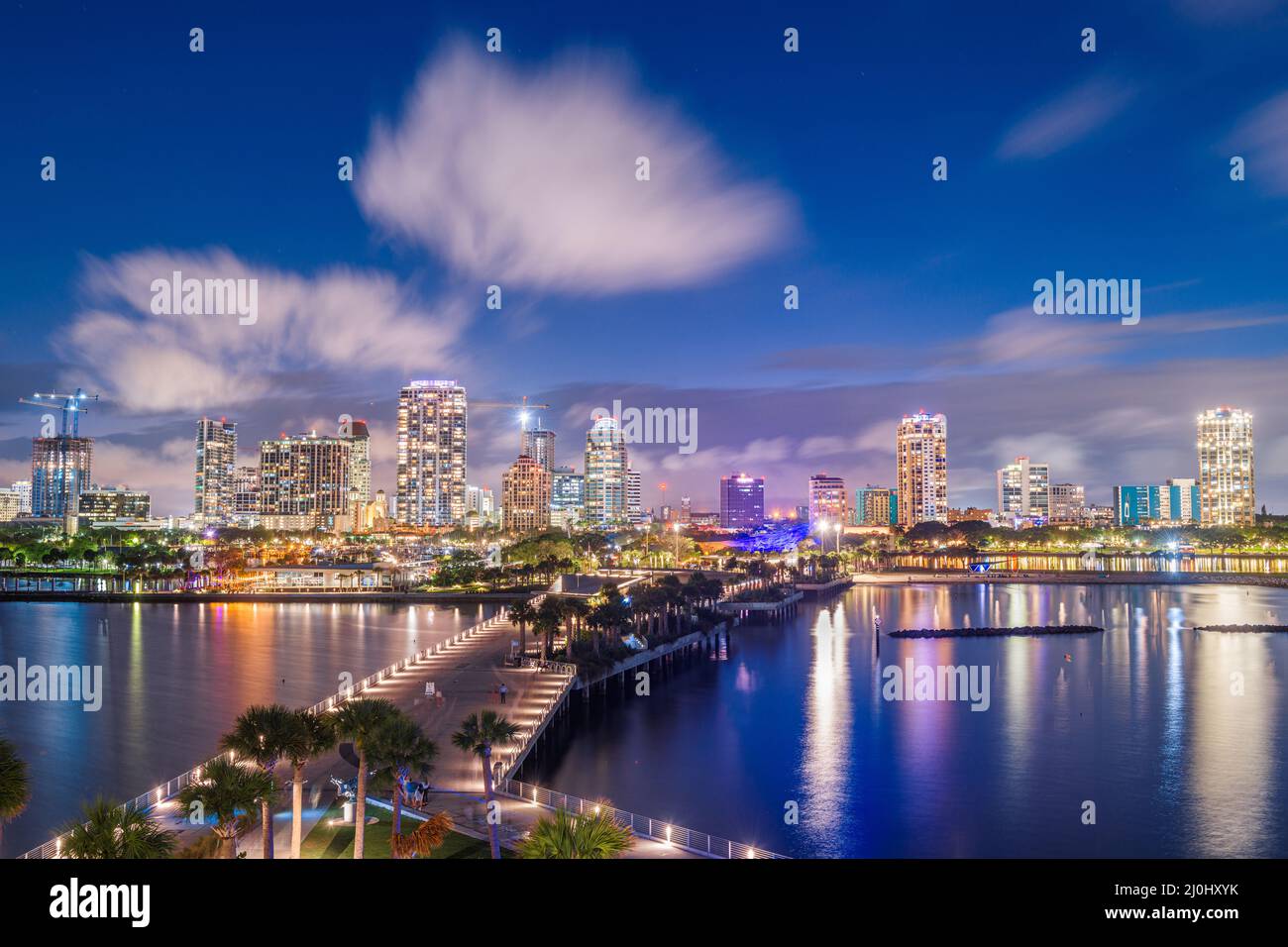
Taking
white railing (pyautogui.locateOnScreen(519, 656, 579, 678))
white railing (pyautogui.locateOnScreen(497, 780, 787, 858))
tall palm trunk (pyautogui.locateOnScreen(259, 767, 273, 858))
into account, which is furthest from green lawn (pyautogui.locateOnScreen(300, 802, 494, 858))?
white railing (pyautogui.locateOnScreen(519, 656, 579, 678))

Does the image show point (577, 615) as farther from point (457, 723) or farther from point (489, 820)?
point (489, 820)

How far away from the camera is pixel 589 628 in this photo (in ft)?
129

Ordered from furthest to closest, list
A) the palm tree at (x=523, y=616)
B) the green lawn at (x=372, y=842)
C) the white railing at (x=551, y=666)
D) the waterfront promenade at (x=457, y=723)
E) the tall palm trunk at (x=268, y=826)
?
the palm tree at (x=523, y=616) → the white railing at (x=551, y=666) → the waterfront promenade at (x=457, y=723) → the green lawn at (x=372, y=842) → the tall palm trunk at (x=268, y=826)

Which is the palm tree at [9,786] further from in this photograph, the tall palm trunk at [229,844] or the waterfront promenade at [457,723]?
the waterfront promenade at [457,723]

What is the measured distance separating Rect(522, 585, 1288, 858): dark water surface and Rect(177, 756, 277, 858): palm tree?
1117 centimetres

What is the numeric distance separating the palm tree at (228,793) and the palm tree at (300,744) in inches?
40.2

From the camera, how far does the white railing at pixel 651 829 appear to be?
1491cm

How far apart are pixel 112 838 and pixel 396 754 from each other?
4.79m

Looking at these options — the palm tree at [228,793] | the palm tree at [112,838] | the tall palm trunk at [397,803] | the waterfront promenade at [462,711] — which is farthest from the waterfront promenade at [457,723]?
the palm tree at [112,838]

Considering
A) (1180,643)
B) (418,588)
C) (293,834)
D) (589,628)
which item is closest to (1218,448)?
(1180,643)
